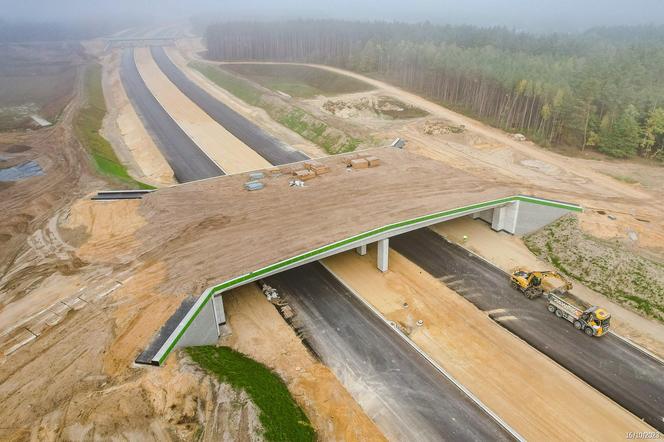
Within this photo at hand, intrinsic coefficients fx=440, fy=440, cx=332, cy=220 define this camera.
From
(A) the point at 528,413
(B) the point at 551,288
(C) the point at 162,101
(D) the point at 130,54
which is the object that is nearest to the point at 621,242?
(B) the point at 551,288

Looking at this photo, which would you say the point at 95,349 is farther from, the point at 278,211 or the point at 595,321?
the point at 595,321

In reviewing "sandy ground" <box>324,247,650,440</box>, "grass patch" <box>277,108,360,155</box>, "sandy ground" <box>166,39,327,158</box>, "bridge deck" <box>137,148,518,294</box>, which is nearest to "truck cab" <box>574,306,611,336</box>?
"sandy ground" <box>324,247,650,440</box>

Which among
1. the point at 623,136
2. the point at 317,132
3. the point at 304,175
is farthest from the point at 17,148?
the point at 623,136

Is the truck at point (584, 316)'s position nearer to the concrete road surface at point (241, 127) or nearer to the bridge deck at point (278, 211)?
the bridge deck at point (278, 211)

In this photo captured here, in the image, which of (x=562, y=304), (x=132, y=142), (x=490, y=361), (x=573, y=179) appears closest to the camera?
(x=490, y=361)

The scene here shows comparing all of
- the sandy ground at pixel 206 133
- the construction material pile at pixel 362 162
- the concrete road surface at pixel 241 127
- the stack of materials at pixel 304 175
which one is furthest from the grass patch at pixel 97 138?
the construction material pile at pixel 362 162

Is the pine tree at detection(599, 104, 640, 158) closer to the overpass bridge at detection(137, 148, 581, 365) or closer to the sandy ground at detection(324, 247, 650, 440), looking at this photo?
the overpass bridge at detection(137, 148, 581, 365)

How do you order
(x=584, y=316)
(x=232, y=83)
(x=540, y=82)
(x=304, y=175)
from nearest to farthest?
(x=584, y=316)
(x=304, y=175)
(x=540, y=82)
(x=232, y=83)
